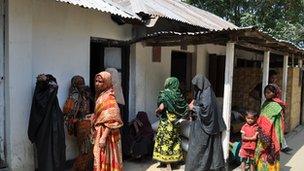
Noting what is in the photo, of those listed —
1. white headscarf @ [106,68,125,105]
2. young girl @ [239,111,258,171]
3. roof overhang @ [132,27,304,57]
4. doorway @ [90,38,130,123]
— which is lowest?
young girl @ [239,111,258,171]

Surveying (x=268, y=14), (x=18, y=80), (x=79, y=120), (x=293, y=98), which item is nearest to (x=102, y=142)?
(x=79, y=120)

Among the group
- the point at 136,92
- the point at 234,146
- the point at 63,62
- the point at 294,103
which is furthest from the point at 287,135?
the point at 63,62

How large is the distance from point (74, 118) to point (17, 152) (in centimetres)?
103

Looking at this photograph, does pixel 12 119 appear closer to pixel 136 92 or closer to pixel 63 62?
pixel 63 62

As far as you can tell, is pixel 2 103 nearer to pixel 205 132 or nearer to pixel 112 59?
pixel 112 59

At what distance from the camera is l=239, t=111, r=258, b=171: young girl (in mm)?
6041

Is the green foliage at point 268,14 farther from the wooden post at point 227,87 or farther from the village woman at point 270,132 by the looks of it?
the village woman at point 270,132

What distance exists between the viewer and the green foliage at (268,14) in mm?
16578

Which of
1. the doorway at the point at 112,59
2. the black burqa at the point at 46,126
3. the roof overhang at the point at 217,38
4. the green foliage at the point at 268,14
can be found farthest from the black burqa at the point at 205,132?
the green foliage at the point at 268,14

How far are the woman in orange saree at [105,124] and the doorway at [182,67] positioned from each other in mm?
4401

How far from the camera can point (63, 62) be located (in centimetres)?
609

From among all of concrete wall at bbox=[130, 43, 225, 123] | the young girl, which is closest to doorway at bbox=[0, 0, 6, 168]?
concrete wall at bbox=[130, 43, 225, 123]

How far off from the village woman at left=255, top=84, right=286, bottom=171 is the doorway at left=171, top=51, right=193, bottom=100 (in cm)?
371

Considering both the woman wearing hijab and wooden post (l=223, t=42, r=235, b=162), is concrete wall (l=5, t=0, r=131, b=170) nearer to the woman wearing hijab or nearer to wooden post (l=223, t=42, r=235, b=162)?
the woman wearing hijab
